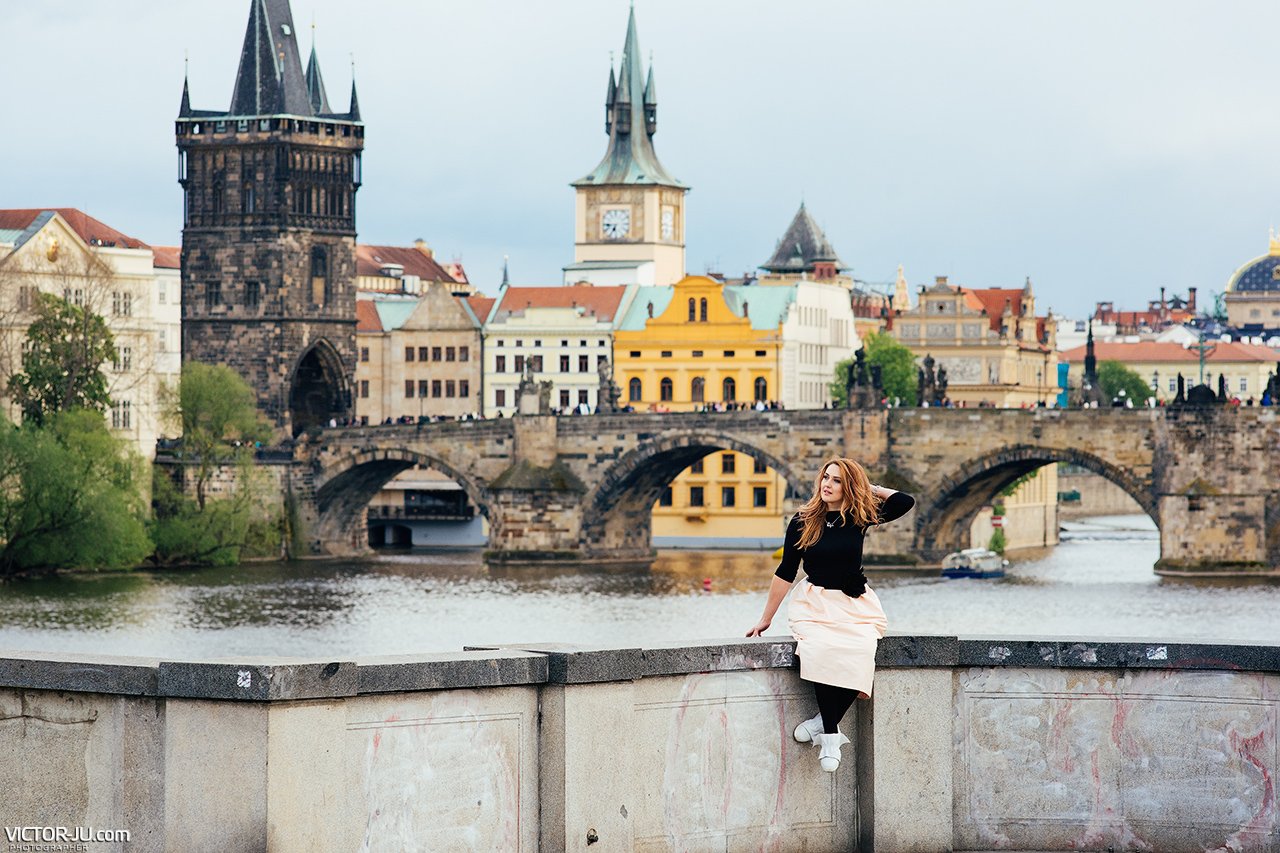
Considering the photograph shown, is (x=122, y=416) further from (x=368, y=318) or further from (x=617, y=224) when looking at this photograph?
(x=617, y=224)

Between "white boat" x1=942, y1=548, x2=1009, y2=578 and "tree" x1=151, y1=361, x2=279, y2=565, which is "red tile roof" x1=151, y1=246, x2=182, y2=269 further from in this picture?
"white boat" x1=942, y1=548, x2=1009, y2=578

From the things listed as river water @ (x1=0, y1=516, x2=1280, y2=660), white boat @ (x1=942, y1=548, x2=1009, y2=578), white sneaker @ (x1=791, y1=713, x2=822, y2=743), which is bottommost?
river water @ (x1=0, y1=516, x2=1280, y2=660)

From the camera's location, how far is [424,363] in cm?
9806

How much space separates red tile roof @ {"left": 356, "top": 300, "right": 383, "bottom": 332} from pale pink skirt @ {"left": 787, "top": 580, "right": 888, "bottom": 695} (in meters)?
88.4

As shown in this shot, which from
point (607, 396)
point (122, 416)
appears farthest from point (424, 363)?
point (122, 416)

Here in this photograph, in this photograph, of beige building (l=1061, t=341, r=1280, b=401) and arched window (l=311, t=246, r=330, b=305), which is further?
beige building (l=1061, t=341, r=1280, b=401)

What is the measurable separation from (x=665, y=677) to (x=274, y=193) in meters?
68.9

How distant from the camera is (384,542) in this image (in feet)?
283

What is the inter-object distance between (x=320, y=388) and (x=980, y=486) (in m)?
20.3

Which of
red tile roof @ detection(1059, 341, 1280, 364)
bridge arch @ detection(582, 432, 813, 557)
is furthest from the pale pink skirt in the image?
red tile roof @ detection(1059, 341, 1280, 364)

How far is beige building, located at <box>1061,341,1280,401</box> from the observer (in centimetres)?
13875

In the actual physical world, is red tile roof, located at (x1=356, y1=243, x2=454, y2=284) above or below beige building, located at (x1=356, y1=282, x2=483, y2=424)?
above

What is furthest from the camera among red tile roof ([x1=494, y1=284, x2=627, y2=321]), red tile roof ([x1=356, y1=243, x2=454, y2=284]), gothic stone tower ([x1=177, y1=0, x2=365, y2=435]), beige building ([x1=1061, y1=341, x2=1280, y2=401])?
beige building ([x1=1061, y1=341, x2=1280, y2=401])

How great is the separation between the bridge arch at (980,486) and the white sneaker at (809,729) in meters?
56.6
